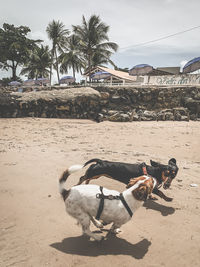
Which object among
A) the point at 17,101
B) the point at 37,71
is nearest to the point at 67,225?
the point at 17,101

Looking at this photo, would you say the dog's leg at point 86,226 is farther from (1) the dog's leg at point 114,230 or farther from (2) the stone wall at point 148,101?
(2) the stone wall at point 148,101

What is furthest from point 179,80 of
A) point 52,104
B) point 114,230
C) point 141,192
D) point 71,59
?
point 71,59

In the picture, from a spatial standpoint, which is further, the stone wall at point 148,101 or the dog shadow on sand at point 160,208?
the stone wall at point 148,101

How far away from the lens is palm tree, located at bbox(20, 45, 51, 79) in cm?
4459

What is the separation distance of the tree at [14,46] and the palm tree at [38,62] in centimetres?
144

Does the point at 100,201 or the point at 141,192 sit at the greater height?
the point at 141,192

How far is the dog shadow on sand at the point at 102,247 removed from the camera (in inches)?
113

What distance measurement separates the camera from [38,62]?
4500 centimetres

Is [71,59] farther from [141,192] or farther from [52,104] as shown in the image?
[141,192]

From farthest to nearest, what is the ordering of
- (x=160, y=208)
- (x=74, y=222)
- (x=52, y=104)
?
(x=52, y=104)
(x=160, y=208)
(x=74, y=222)

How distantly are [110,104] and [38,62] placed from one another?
1329 inches

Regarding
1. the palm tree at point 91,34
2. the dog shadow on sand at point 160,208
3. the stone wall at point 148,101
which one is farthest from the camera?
the palm tree at point 91,34

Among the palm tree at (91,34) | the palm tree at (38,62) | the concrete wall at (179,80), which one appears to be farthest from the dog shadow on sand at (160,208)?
the palm tree at (38,62)

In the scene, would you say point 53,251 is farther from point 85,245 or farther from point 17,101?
point 17,101
